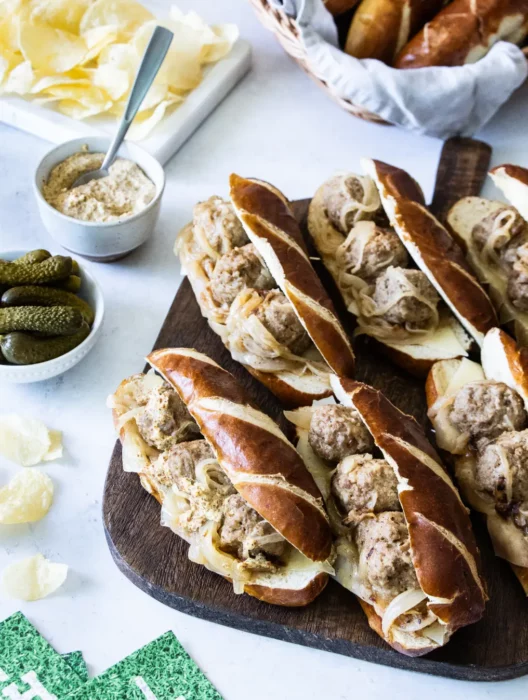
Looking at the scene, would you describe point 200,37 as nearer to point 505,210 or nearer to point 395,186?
point 395,186

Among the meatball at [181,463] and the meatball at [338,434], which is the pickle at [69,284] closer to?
the meatball at [181,463]

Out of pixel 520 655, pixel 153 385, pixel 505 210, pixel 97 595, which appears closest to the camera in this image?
pixel 520 655

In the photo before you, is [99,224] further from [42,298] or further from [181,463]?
[181,463]

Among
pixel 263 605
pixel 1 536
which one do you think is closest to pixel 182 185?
pixel 1 536

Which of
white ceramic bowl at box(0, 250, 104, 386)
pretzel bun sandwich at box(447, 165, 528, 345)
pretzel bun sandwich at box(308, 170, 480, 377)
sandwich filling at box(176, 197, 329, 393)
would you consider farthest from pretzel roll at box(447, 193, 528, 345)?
white ceramic bowl at box(0, 250, 104, 386)

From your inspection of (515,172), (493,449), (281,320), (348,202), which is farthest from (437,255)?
(493,449)

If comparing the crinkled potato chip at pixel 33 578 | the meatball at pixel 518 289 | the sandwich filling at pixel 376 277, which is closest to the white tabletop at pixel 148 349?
the crinkled potato chip at pixel 33 578
